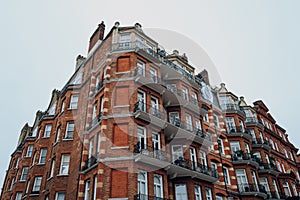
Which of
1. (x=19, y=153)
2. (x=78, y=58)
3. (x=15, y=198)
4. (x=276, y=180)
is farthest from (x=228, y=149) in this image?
(x=19, y=153)

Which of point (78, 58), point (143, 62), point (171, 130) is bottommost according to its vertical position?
point (171, 130)

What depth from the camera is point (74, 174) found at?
19328 millimetres

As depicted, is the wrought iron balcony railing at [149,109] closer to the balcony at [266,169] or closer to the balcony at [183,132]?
the balcony at [183,132]

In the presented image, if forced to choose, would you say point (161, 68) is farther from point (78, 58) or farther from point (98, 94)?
point (78, 58)

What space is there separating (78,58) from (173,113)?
13.5m

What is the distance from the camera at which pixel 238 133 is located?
2816 cm

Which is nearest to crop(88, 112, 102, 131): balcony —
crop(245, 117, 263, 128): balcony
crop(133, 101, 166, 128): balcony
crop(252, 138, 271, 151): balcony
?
crop(133, 101, 166, 128): balcony

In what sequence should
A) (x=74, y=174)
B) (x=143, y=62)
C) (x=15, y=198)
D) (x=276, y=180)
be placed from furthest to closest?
(x=276, y=180) < (x=15, y=198) < (x=143, y=62) < (x=74, y=174)

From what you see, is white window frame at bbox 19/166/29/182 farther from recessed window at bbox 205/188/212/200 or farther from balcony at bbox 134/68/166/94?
recessed window at bbox 205/188/212/200

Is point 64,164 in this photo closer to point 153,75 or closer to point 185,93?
point 153,75

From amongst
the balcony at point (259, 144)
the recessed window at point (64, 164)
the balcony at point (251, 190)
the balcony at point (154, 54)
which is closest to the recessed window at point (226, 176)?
the balcony at point (251, 190)

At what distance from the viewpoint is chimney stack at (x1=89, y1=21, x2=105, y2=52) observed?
25.7 m

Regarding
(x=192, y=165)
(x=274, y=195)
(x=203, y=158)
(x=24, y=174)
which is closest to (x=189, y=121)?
(x=203, y=158)

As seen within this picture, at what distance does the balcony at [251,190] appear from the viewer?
78.9 feet
